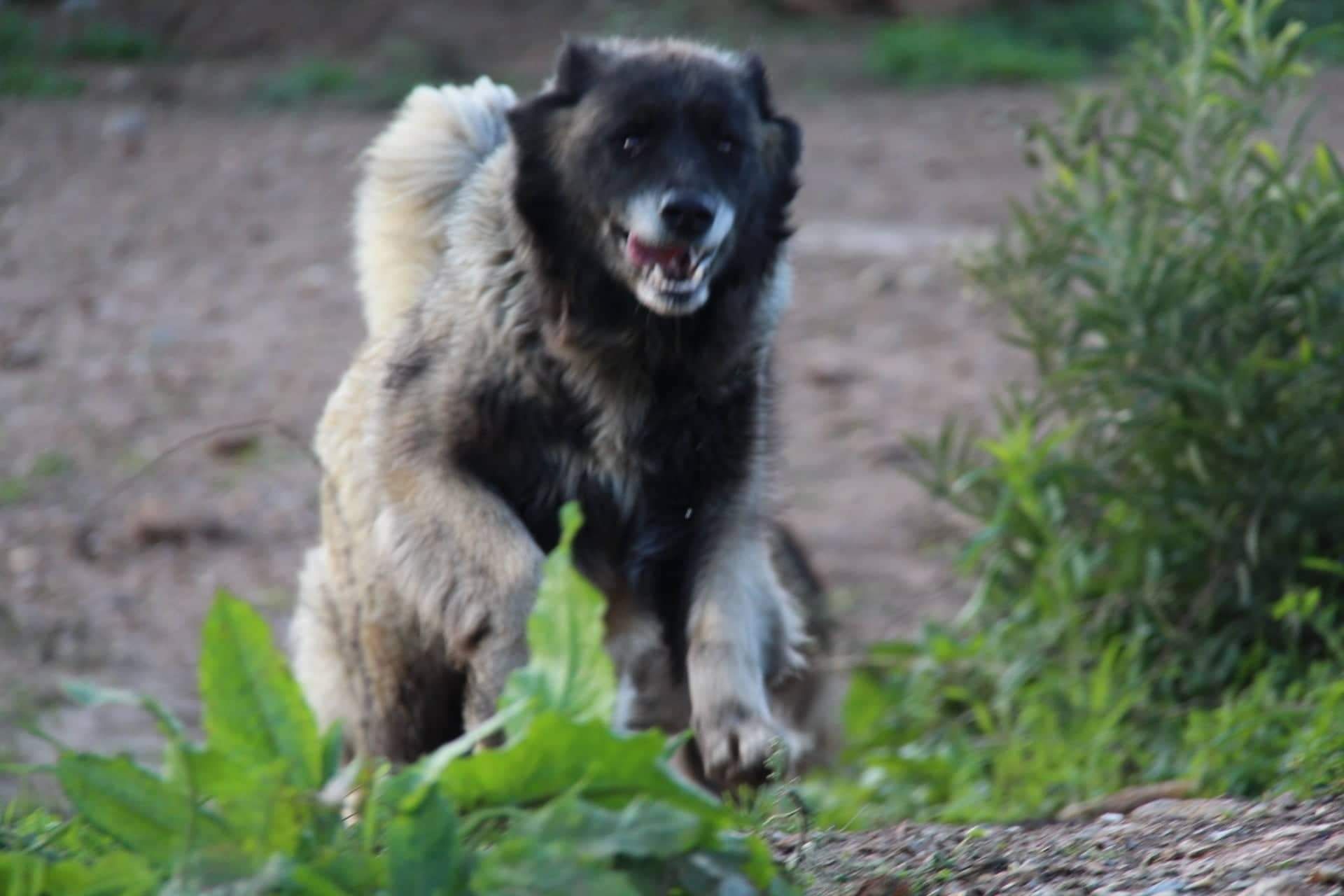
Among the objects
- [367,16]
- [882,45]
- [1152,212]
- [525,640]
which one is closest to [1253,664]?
[1152,212]

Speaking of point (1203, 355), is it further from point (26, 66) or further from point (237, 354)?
point (26, 66)

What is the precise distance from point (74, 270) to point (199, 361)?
49.4 inches

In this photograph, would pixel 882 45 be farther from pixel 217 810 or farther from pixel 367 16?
pixel 217 810

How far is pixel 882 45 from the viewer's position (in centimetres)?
1191

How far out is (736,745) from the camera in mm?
3672

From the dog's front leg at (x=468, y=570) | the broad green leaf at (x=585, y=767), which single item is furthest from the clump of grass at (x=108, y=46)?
the broad green leaf at (x=585, y=767)

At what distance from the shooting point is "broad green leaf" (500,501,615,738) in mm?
2600

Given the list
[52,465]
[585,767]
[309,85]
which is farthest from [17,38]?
[585,767]

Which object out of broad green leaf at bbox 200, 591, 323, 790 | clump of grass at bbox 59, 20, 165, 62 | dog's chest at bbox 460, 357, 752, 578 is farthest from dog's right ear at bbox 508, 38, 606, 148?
clump of grass at bbox 59, 20, 165, 62

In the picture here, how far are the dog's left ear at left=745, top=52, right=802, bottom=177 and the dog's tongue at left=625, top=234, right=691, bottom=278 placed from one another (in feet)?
1.47

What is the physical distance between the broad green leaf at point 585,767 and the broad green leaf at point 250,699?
8.0 inches

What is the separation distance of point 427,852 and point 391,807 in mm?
169

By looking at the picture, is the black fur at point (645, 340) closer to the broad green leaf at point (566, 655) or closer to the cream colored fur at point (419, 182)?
the cream colored fur at point (419, 182)

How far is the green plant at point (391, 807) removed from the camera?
2326 millimetres
